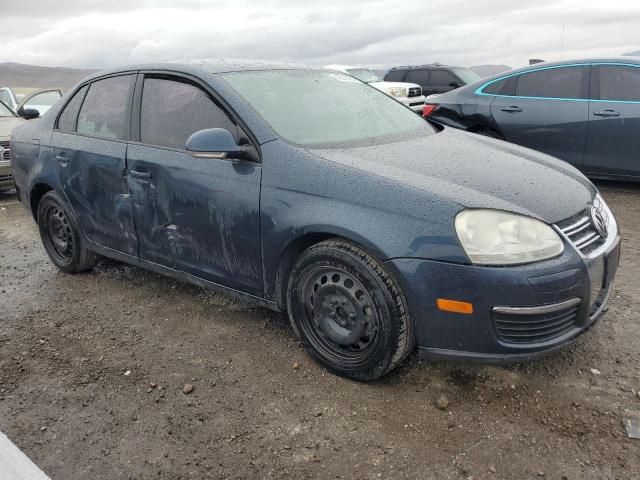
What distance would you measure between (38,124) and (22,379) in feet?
7.52

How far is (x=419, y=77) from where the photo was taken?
1533 centimetres

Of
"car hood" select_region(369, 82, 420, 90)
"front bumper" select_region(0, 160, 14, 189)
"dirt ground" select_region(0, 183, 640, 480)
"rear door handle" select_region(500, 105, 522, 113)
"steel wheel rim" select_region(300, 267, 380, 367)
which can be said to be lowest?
"dirt ground" select_region(0, 183, 640, 480)

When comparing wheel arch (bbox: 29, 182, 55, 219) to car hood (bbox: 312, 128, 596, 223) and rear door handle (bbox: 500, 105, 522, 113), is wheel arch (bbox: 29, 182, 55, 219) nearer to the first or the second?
car hood (bbox: 312, 128, 596, 223)

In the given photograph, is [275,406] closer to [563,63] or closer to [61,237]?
[61,237]

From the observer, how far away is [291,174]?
2805 mm

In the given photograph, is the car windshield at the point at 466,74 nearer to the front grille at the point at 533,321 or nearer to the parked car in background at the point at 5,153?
the parked car in background at the point at 5,153

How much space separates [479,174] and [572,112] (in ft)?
13.5

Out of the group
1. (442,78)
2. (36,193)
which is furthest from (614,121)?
(442,78)

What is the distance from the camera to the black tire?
255 centimetres

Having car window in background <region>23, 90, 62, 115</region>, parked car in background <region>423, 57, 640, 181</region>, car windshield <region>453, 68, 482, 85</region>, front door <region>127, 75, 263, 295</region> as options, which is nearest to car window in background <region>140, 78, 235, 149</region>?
front door <region>127, 75, 263, 295</region>

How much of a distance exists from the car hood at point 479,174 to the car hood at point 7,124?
21.5ft

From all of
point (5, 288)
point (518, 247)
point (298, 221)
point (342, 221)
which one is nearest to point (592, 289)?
point (518, 247)

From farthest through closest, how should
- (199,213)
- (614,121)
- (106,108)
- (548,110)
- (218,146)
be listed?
(548,110)
(614,121)
(106,108)
(199,213)
(218,146)

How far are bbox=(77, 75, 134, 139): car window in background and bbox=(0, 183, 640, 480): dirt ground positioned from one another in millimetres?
1264
